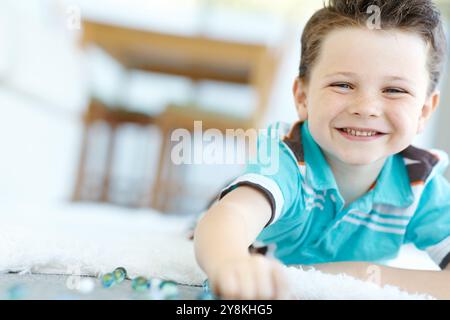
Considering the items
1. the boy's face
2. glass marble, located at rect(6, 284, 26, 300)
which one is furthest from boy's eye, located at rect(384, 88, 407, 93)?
glass marble, located at rect(6, 284, 26, 300)

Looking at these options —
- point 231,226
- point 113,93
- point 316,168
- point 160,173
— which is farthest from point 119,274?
point 113,93

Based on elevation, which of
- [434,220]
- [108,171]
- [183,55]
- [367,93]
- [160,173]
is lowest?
[434,220]

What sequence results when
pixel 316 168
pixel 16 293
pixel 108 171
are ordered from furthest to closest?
1. pixel 108 171
2. pixel 316 168
3. pixel 16 293

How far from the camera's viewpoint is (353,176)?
0.80m

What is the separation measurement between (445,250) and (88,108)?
5.95 ft

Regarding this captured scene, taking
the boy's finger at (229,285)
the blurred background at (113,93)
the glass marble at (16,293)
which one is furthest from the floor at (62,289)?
the blurred background at (113,93)

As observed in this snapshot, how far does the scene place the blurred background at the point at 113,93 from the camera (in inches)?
76.1

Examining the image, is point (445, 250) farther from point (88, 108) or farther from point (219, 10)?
point (219, 10)

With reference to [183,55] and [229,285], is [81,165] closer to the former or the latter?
[183,55]

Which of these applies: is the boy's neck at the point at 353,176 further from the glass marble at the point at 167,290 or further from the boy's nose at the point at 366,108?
the glass marble at the point at 167,290

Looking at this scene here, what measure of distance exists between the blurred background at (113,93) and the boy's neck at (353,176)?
1105mm

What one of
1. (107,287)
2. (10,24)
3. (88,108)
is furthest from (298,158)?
(88,108)

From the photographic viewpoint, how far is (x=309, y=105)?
76 cm

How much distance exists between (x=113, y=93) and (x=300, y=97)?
74.0 inches
